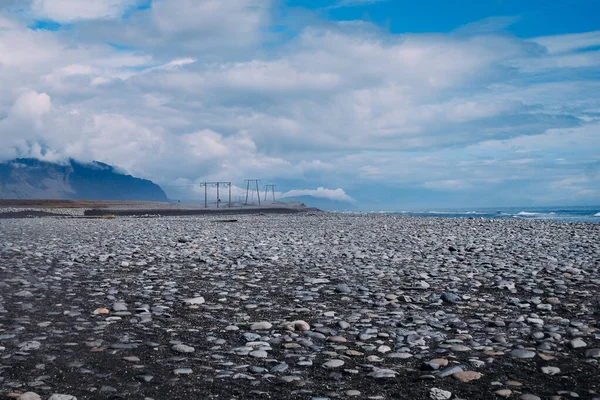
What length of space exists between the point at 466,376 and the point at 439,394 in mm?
580

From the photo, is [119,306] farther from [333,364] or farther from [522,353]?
[522,353]

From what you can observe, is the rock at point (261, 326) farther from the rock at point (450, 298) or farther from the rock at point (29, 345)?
the rock at point (450, 298)

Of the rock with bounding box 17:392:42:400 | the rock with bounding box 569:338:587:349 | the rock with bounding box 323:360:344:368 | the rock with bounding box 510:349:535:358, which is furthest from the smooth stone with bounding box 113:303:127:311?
the rock with bounding box 569:338:587:349

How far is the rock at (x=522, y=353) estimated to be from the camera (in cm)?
589

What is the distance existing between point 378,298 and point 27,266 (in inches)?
356

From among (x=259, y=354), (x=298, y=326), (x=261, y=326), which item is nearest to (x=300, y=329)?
(x=298, y=326)

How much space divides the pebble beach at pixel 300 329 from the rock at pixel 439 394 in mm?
16

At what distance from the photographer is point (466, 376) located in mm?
5258

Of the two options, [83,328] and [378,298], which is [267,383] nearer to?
[83,328]

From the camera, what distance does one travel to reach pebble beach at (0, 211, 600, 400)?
16.7ft

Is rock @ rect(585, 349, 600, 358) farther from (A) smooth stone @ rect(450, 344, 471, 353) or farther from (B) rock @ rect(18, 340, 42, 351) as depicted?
(B) rock @ rect(18, 340, 42, 351)

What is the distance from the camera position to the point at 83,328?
23.7 feet

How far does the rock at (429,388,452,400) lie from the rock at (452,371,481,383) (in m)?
0.41

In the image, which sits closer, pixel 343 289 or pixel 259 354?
pixel 259 354
